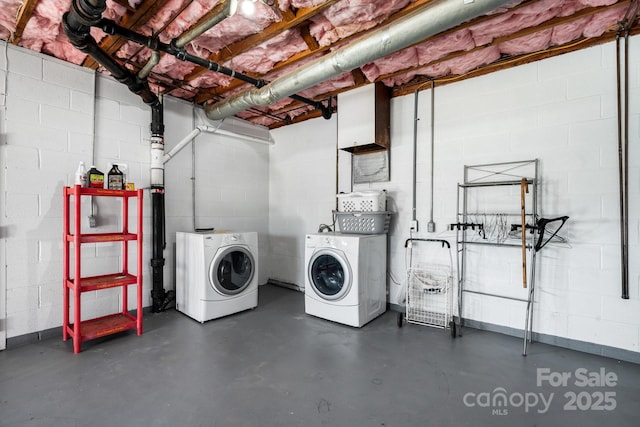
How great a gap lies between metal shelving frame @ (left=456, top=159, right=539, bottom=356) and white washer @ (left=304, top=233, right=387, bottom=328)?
80 cm

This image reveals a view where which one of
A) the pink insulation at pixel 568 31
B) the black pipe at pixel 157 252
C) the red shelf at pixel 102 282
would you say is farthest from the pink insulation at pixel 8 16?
the pink insulation at pixel 568 31

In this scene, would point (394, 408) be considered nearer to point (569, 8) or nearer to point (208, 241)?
point (208, 241)

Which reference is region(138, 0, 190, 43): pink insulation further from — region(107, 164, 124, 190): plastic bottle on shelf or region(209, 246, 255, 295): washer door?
region(209, 246, 255, 295): washer door

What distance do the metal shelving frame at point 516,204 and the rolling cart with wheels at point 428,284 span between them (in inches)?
5.0

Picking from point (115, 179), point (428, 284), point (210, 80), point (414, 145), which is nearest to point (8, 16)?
point (115, 179)

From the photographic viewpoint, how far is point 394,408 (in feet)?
5.96

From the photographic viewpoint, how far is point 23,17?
2.23 metres

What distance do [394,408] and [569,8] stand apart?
2.96m

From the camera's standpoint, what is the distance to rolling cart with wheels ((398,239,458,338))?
3182 mm

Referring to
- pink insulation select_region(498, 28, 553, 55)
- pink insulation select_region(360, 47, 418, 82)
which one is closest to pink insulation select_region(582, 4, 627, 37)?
pink insulation select_region(498, 28, 553, 55)

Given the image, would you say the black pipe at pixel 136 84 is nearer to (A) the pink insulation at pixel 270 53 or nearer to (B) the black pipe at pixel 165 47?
(B) the black pipe at pixel 165 47

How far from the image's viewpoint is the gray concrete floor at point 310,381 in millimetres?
Result: 1748

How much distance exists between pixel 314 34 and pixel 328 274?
2.30m

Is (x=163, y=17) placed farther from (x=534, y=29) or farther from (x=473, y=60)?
(x=534, y=29)
